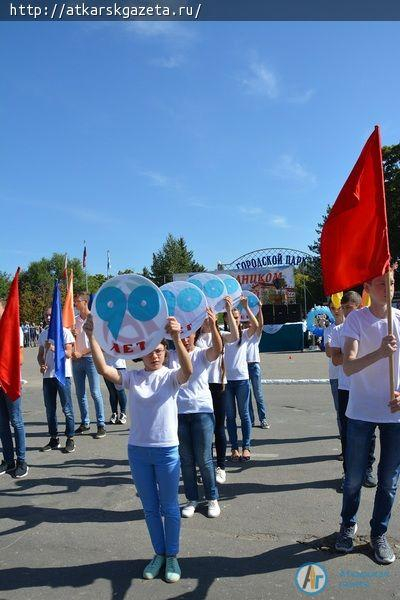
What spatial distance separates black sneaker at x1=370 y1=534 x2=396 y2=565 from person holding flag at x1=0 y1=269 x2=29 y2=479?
4.04 metres

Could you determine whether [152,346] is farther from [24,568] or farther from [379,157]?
[379,157]

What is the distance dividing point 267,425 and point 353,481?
15.1ft

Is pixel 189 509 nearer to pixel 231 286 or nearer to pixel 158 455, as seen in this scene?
pixel 158 455

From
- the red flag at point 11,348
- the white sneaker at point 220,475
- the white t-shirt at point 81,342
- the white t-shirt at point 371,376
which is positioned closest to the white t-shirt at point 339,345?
the white t-shirt at point 371,376

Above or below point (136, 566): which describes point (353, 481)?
above

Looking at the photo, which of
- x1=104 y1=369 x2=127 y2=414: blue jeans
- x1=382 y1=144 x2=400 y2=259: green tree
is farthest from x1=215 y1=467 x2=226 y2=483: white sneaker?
x1=382 y1=144 x2=400 y2=259: green tree

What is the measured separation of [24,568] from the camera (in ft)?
12.2

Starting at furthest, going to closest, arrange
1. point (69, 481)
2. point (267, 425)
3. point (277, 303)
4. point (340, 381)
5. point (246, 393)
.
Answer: point (277, 303) < point (267, 425) < point (246, 393) < point (69, 481) < point (340, 381)

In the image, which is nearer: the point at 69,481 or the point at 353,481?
the point at 353,481

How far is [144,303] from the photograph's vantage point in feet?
11.9

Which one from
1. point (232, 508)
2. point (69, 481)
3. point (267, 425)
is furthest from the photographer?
point (267, 425)

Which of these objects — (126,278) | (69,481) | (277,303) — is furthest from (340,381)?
(277,303)

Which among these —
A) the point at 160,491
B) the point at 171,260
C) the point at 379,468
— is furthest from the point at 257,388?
the point at 171,260

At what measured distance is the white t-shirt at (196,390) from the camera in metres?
4.55
